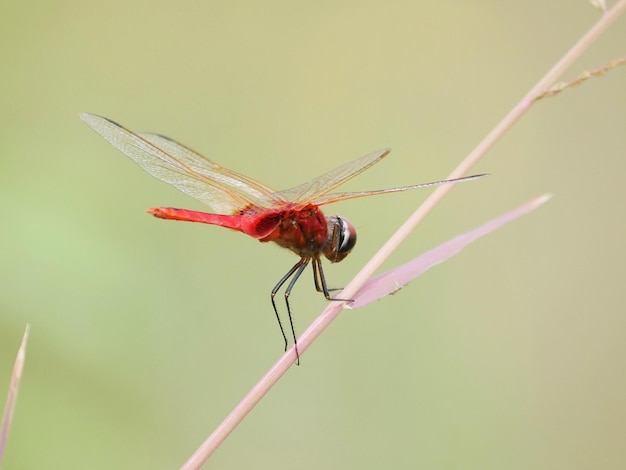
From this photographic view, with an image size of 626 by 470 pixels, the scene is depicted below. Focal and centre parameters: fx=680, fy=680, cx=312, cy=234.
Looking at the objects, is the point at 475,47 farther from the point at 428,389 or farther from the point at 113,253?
the point at 113,253

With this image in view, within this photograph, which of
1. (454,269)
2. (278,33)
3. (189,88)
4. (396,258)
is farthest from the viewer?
(278,33)

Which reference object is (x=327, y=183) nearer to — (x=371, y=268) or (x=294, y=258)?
(x=371, y=268)

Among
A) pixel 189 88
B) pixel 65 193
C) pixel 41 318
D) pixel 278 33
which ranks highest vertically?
pixel 278 33

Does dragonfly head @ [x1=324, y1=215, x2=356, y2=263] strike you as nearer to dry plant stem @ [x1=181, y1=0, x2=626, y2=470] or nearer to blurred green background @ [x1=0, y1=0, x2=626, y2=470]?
blurred green background @ [x1=0, y1=0, x2=626, y2=470]

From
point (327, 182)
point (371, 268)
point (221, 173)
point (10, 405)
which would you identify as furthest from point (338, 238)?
point (10, 405)

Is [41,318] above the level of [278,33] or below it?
below

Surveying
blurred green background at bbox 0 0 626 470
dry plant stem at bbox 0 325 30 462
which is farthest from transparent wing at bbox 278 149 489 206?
dry plant stem at bbox 0 325 30 462

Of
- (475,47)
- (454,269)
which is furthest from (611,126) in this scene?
(454,269)
